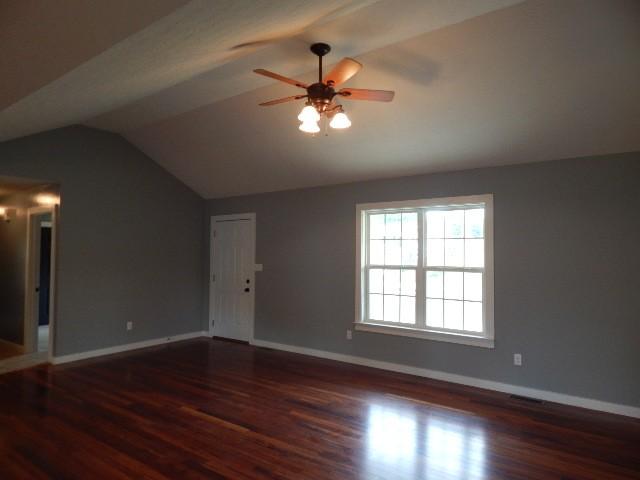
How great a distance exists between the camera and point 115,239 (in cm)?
549

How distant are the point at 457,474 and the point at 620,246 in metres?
2.49

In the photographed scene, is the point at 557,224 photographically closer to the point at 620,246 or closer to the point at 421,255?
the point at 620,246

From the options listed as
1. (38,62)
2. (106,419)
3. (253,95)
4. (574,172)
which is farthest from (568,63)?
(106,419)

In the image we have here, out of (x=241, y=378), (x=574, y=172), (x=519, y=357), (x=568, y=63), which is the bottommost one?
(x=241, y=378)

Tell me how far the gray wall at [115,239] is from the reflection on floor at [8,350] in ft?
4.08

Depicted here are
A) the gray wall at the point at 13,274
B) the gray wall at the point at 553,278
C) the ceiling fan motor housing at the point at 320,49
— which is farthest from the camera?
the gray wall at the point at 13,274

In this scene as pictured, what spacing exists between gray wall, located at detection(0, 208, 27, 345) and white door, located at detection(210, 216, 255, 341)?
104 inches

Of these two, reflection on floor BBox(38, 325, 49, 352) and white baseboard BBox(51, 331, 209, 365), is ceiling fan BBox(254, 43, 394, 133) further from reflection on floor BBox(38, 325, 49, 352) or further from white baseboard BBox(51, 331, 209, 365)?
reflection on floor BBox(38, 325, 49, 352)

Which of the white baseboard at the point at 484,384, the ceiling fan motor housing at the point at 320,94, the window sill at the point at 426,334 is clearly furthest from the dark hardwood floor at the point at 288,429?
the ceiling fan motor housing at the point at 320,94

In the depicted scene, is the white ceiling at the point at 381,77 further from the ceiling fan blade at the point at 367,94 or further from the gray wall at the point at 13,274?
the gray wall at the point at 13,274

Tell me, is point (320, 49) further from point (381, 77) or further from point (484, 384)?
point (484, 384)

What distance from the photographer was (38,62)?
2.25 metres

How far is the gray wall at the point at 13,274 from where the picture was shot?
5707 mm

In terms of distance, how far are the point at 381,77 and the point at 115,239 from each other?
13.7 ft
